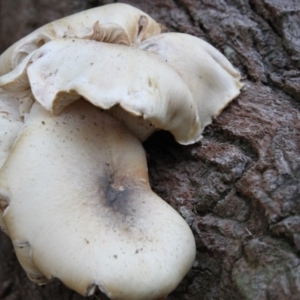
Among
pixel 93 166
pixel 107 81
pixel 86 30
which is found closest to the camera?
pixel 107 81

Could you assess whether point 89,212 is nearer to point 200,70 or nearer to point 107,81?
point 107,81

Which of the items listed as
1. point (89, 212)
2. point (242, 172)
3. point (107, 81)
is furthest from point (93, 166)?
point (242, 172)

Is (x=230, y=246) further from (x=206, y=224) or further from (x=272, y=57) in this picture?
(x=272, y=57)

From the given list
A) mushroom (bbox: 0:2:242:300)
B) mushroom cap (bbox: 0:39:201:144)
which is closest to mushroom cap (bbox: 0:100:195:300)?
mushroom (bbox: 0:2:242:300)

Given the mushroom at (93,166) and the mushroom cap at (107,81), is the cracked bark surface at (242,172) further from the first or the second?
the mushroom cap at (107,81)

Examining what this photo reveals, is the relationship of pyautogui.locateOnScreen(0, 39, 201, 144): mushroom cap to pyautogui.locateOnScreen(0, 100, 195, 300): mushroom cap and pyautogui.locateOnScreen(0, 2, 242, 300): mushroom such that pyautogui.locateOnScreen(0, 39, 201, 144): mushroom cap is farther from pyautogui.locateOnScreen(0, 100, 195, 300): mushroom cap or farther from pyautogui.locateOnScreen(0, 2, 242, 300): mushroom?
pyautogui.locateOnScreen(0, 100, 195, 300): mushroom cap

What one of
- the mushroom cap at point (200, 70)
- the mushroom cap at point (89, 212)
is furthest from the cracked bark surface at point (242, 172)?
the mushroom cap at point (89, 212)
